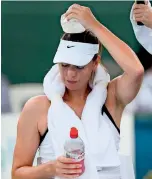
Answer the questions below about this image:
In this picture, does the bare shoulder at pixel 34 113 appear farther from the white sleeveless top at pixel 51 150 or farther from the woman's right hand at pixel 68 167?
the woman's right hand at pixel 68 167

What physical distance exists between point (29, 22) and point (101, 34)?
5386mm

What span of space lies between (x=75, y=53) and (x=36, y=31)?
534 cm

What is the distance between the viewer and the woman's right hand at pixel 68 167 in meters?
2.83

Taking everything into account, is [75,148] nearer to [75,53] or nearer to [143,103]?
[75,53]

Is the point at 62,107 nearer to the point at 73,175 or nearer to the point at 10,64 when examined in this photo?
the point at 73,175

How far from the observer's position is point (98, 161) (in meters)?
3.04

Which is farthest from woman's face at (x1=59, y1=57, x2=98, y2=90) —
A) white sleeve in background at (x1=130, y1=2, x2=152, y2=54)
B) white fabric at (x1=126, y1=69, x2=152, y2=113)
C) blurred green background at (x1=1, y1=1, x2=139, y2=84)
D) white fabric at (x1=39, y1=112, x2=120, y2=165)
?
blurred green background at (x1=1, y1=1, x2=139, y2=84)

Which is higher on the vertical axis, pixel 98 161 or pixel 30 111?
pixel 30 111

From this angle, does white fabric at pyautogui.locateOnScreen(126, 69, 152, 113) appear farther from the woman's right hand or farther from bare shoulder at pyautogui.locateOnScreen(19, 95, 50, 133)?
the woman's right hand

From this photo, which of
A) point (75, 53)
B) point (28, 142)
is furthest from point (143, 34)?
point (28, 142)

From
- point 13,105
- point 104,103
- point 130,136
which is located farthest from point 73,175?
point 13,105

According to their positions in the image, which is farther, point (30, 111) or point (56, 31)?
point (56, 31)

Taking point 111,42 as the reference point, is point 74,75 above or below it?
below

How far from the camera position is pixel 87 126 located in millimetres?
3080
